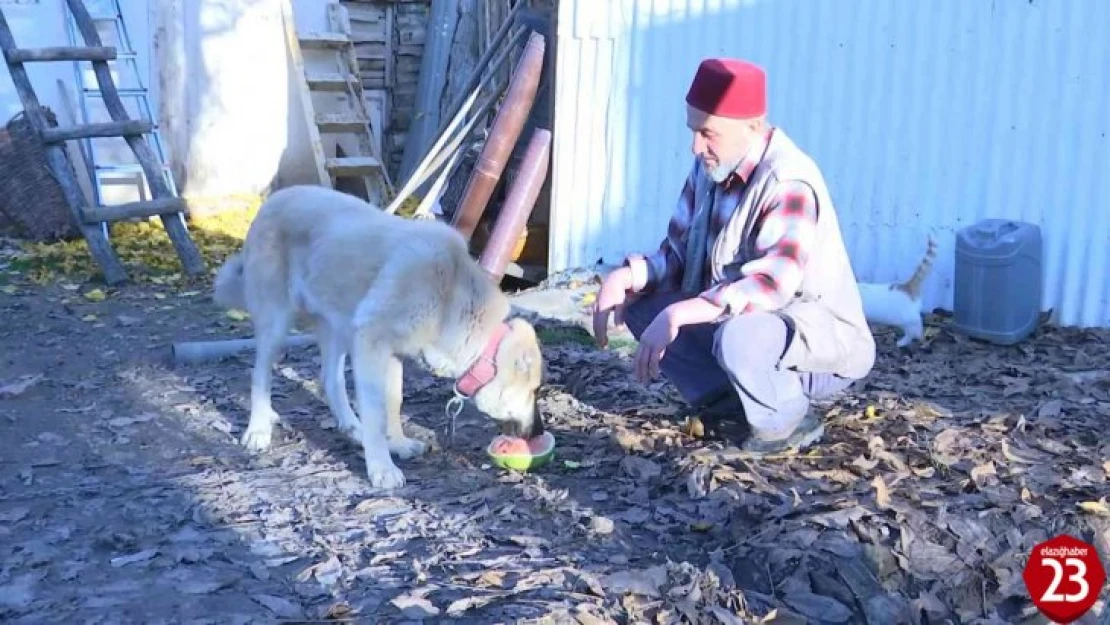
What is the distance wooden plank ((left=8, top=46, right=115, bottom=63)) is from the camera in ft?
28.4

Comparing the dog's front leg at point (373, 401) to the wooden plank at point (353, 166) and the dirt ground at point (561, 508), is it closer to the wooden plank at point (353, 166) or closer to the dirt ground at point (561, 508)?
the dirt ground at point (561, 508)

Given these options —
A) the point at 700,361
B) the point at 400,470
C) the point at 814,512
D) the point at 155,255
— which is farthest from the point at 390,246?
the point at 155,255

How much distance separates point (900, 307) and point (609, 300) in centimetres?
275

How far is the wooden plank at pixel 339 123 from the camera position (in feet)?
36.4

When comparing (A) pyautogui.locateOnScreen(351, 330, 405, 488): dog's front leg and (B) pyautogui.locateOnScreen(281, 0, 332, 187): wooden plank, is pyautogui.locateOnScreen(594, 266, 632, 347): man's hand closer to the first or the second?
(A) pyautogui.locateOnScreen(351, 330, 405, 488): dog's front leg

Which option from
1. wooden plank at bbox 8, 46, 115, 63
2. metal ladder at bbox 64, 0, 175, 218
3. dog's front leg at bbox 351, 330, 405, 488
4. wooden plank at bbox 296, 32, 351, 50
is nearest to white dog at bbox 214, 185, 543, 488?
dog's front leg at bbox 351, 330, 405, 488

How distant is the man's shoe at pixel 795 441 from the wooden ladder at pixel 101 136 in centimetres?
528

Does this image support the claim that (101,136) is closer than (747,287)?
No

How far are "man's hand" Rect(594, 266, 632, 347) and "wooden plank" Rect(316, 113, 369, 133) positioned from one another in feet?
22.8

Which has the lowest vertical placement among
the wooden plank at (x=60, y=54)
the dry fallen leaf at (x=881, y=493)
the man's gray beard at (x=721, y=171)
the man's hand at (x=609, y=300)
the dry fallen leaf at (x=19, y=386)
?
the dry fallen leaf at (x=19, y=386)

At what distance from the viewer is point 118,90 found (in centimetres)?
946

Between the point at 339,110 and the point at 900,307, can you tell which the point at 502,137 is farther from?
the point at 339,110

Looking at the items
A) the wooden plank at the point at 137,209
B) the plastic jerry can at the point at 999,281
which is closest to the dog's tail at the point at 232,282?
the wooden plank at the point at 137,209

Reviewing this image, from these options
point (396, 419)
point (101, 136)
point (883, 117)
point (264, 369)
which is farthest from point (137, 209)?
point (883, 117)
